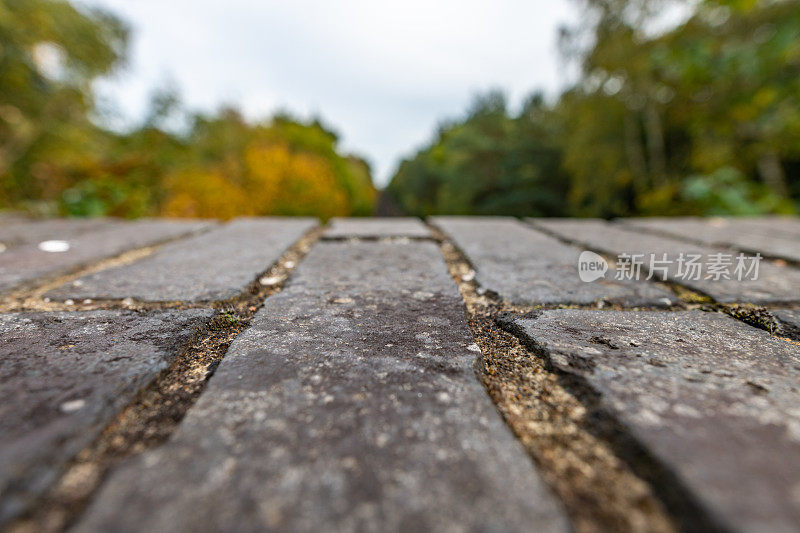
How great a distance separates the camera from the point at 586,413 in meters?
0.44

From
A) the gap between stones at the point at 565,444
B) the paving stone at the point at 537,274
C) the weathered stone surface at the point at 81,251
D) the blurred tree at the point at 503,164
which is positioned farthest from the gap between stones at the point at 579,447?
the blurred tree at the point at 503,164

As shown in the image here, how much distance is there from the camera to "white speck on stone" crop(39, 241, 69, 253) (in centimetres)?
118

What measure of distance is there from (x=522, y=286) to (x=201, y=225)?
1544mm

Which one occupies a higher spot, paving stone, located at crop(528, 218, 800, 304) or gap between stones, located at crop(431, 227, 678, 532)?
paving stone, located at crop(528, 218, 800, 304)

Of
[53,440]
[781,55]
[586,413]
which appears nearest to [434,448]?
[586,413]

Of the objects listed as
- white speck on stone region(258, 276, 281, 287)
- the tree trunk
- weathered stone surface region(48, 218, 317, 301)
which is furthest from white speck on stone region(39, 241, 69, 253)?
the tree trunk

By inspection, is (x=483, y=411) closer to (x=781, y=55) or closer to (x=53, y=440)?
(x=53, y=440)

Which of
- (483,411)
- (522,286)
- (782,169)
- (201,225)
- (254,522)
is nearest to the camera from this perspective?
(254,522)

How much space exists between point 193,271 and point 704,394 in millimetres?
1087

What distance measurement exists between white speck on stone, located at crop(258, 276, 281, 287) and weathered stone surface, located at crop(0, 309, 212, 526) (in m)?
0.23

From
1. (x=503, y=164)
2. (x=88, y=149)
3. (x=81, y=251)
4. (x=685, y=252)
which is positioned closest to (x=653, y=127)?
(x=503, y=164)

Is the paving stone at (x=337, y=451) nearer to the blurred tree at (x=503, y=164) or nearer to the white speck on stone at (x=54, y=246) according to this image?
the white speck on stone at (x=54, y=246)

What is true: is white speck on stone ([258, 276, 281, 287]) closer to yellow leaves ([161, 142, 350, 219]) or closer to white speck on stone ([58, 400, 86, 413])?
→ white speck on stone ([58, 400, 86, 413])

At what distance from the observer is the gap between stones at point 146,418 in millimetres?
308
